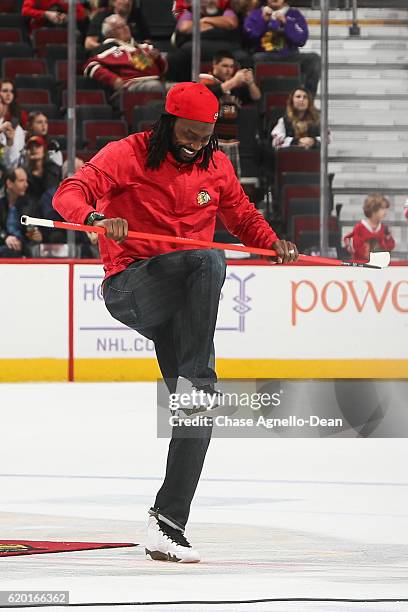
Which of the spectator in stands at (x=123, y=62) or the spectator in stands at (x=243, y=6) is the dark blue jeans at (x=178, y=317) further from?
the spectator in stands at (x=243, y=6)

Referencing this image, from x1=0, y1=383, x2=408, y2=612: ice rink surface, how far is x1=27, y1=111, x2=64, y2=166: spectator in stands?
2458 mm

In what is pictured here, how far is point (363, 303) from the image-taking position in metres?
10.9

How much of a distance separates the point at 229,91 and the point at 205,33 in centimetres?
49

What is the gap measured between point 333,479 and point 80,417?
2.45 m

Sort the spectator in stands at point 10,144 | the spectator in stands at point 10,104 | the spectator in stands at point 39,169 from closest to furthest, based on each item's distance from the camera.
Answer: the spectator in stands at point 39,169, the spectator in stands at point 10,144, the spectator in stands at point 10,104

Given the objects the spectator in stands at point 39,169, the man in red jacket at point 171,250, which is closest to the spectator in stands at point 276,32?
the spectator in stands at point 39,169

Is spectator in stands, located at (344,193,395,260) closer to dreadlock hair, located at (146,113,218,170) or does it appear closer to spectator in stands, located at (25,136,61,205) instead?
spectator in stands, located at (25,136,61,205)

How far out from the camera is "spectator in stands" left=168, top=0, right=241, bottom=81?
452 inches

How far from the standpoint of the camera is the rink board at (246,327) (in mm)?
10812

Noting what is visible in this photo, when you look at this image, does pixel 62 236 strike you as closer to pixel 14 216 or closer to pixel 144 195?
pixel 14 216

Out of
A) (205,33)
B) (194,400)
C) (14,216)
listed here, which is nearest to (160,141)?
(194,400)

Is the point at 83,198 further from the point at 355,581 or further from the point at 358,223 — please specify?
the point at 358,223

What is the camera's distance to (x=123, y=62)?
12.2m

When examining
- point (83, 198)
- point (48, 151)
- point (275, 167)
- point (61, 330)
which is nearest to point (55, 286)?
point (61, 330)
